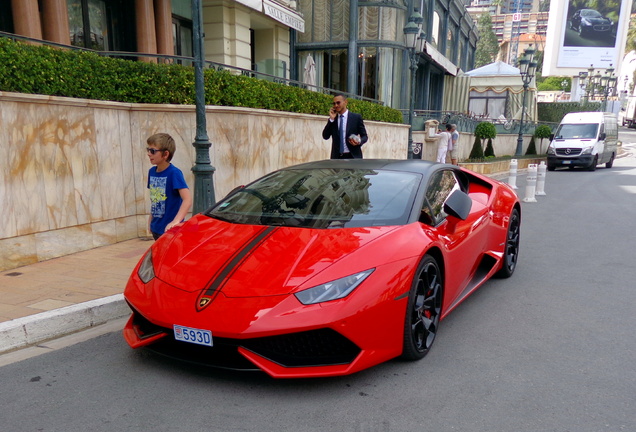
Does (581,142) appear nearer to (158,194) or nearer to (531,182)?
(531,182)

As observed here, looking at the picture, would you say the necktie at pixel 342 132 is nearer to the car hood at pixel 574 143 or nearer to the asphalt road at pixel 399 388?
the asphalt road at pixel 399 388

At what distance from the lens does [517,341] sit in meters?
3.80

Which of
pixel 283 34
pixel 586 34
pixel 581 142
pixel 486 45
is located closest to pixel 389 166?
pixel 283 34

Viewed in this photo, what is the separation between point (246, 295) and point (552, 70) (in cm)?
8267

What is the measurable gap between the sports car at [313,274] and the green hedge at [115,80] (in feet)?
9.84

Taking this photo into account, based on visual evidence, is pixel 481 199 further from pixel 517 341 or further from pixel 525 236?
pixel 525 236

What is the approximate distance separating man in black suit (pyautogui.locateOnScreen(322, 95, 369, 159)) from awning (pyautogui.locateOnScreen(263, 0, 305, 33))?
7908mm

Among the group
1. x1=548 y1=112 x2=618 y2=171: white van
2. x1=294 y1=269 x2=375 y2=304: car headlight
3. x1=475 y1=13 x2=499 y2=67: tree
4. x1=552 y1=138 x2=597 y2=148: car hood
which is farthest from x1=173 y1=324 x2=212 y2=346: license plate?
x1=475 y1=13 x2=499 y2=67: tree

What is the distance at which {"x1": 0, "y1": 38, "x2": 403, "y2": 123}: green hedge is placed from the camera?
5434 mm

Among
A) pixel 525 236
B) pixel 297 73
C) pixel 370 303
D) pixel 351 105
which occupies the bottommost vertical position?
pixel 525 236

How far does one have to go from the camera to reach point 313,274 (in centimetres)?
296

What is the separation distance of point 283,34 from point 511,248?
15665 millimetres

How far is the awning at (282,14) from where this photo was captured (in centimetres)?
1444

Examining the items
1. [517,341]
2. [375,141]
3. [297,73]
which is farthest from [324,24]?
[517,341]
